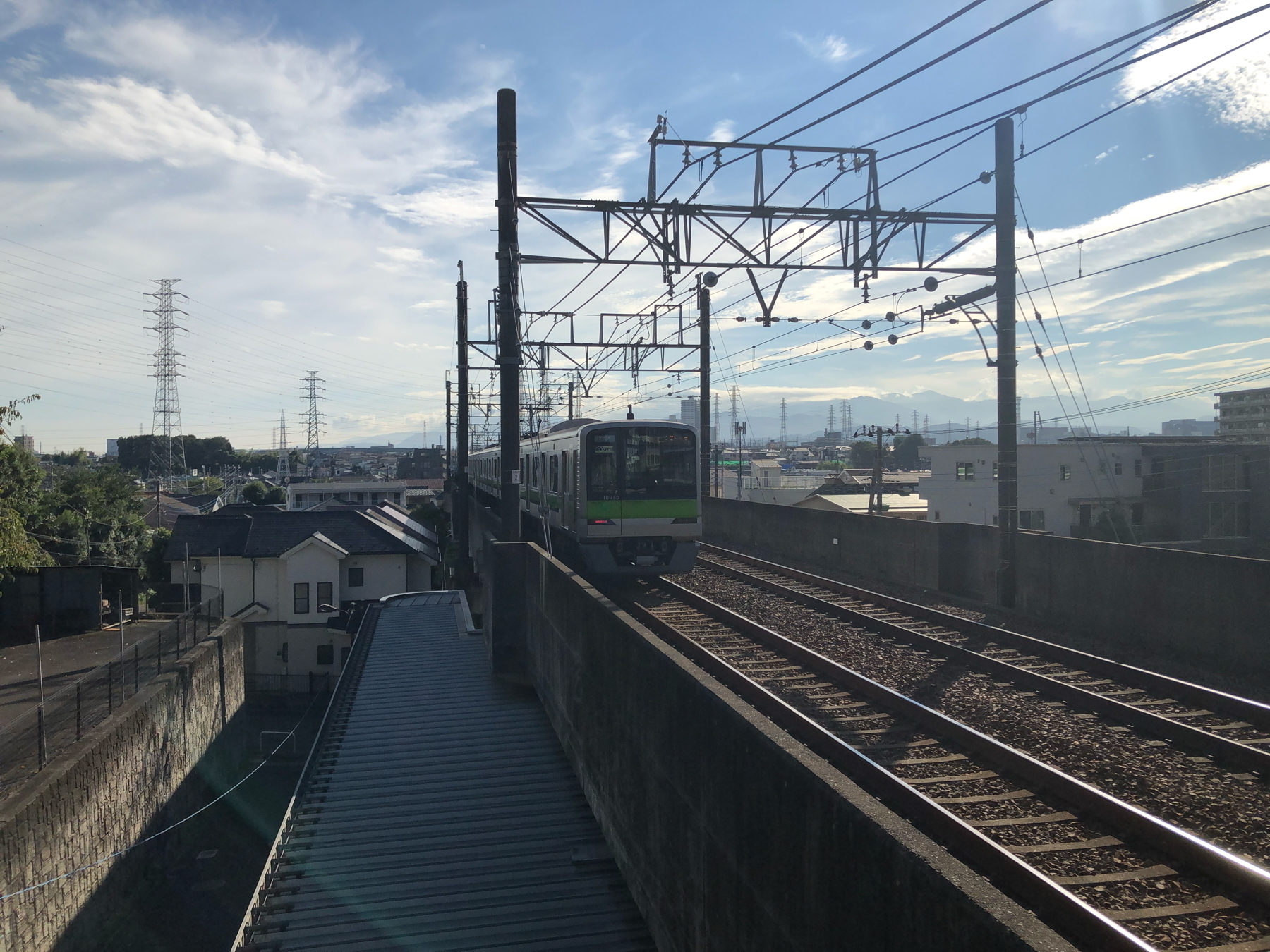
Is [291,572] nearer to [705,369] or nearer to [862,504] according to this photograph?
[705,369]

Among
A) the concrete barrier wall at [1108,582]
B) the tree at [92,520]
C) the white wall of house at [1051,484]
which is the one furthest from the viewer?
the tree at [92,520]

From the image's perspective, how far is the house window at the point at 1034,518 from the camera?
29984 mm

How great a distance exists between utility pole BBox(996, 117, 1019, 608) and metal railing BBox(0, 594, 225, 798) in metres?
12.0

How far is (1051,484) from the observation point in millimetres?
30500

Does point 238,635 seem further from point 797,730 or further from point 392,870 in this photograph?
point 797,730

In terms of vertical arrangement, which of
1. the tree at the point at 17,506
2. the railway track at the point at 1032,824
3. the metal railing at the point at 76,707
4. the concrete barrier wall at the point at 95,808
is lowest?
the concrete barrier wall at the point at 95,808

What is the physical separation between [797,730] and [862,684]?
151cm

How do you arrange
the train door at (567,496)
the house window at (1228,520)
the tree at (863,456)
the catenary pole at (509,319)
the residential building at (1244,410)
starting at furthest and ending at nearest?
the tree at (863,456) < the residential building at (1244,410) < the house window at (1228,520) < the train door at (567,496) < the catenary pole at (509,319)

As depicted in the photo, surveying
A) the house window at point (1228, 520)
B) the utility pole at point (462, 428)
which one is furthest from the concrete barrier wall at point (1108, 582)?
the house window at point (1228, 520)

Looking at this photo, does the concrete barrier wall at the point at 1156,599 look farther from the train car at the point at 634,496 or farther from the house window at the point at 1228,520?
the house window at the point at 1228,520

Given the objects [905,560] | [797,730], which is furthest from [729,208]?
[797,730]

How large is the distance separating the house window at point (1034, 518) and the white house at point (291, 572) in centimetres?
2199

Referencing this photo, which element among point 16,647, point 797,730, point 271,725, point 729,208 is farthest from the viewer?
point 271,725

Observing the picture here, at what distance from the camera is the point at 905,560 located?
14102 mm
